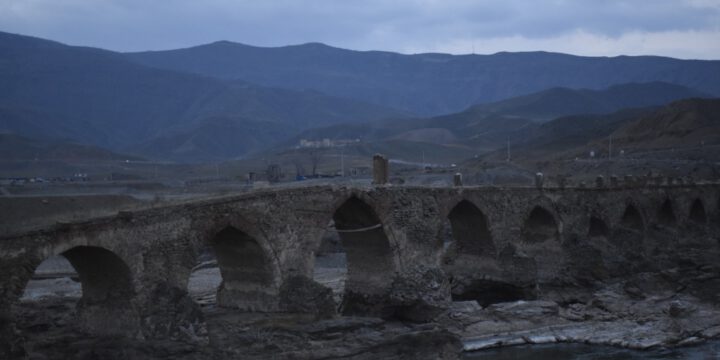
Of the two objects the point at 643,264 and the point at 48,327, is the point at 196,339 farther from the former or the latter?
the point at 643,264

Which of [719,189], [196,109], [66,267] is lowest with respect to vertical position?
[66,267]

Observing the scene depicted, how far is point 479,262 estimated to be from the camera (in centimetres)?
3152

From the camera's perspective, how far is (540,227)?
112 feet

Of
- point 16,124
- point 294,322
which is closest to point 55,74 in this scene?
point 16,124

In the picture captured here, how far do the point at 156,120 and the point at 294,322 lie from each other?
Answer: 484 feet

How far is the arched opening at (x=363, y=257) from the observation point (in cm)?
2680

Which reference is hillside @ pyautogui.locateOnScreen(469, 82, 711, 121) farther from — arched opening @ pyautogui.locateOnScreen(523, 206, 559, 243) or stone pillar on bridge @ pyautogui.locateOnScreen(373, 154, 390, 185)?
stone pillar on bridge @ pyautogui.locateOnScreen(373, 154, 390, 185)

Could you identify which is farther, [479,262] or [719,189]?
[719,189]

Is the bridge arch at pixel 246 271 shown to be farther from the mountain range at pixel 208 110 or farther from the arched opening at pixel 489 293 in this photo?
the mountain range at pixel 208 110

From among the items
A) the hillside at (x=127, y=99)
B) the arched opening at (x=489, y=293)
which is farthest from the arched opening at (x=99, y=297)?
the hillside at (x=127, y=99)

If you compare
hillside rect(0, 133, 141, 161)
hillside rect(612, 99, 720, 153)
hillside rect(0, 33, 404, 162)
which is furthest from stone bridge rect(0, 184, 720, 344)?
hillside rect(0, 33, 404, 162)

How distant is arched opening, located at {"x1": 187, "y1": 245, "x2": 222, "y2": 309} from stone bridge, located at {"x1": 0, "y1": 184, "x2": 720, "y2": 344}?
2214 millimetres

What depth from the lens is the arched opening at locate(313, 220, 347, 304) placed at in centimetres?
3176

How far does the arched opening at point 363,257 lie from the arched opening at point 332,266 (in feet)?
2.93
